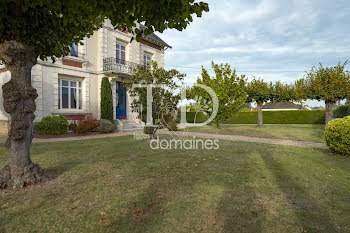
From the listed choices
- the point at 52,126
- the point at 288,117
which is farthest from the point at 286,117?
the point at 52,126

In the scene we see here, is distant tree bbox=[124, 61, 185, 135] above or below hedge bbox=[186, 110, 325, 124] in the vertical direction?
above

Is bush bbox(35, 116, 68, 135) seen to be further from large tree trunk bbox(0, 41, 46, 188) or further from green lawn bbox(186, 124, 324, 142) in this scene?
green lawn bbox(186, 124, 324, 142)

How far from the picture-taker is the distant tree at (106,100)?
15.5 m

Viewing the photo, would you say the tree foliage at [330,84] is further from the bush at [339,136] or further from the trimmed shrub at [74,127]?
the trimmed shrub at [74,127]

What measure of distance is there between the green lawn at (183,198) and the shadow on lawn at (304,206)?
0.05 feet

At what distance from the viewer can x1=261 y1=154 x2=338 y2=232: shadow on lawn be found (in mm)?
2742

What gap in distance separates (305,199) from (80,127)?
12533mm

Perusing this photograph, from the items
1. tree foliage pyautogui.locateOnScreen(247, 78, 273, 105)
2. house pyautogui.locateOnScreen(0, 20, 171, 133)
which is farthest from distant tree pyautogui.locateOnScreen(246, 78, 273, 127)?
house pyautogui.locateOnScreen(0, 20, 171, 133)

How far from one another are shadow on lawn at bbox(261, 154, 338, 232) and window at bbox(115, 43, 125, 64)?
15.1 m

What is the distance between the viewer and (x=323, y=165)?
5805 millimetres

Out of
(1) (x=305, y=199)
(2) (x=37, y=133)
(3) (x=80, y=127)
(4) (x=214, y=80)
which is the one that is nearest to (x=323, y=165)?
(1) (x=305, y=199)

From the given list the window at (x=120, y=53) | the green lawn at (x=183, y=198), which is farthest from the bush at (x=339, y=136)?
the window at (x=120, y=53)

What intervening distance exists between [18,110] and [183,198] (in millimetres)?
3668

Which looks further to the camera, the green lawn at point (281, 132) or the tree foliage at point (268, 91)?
the tree foliage at point (268, 91)
